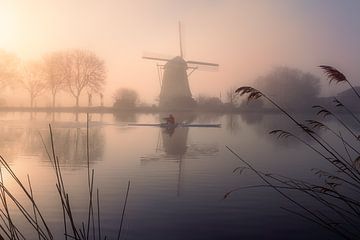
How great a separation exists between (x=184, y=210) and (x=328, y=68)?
23.3 ft

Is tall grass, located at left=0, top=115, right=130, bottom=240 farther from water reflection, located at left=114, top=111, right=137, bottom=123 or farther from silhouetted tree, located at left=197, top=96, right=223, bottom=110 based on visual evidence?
silhouetted tree, located at left=197, top=96, right=223, bottom=110

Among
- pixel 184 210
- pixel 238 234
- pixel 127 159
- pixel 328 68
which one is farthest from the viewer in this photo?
pixel 127 159

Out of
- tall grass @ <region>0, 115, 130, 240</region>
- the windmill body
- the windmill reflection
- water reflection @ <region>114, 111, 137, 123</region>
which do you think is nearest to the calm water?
the windmill reflection

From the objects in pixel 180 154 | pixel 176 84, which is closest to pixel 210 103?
pixel 176 84

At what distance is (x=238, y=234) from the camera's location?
7703 mm

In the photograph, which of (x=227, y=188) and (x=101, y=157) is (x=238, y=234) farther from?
(x=101, y=157)

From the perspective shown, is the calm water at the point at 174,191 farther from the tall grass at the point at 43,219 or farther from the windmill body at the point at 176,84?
the windmill body at the point at 176,84

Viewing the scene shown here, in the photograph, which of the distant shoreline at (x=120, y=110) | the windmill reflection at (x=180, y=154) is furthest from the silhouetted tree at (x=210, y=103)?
the windmill reflection at (x=180, y=154)

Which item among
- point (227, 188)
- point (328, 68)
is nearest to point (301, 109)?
point (227, 188)

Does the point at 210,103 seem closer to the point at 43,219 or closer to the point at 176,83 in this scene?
the point at 176,83

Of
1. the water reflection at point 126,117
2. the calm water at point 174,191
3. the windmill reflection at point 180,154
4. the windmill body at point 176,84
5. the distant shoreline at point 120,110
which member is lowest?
the windmill reflection at point 180,154

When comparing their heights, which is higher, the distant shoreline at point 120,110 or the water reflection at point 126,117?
the distant shoreline at point 120,110

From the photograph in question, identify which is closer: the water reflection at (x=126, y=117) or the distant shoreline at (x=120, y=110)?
the water reflection at (x=126, y=117)

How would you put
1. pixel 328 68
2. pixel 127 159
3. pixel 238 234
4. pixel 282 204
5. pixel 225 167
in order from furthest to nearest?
pixel 127 159 < pixel 225 167 < pixel 282 204 < pixel 238 234 < pixel 328 68
